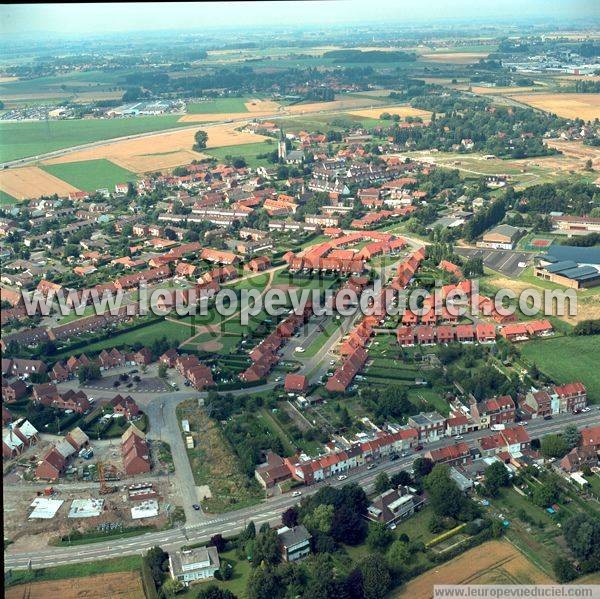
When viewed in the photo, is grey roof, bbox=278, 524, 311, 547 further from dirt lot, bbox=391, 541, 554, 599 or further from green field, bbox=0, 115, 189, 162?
green field, bbox=0, 115, 189, 162

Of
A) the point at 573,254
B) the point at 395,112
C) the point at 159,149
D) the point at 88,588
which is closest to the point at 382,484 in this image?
the point at 88,588

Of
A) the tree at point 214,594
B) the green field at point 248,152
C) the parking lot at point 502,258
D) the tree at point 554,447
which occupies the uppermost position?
the green field at point 248,152

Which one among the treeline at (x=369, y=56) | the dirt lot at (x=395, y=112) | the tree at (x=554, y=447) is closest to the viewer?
the tree at (x=554, y=447)

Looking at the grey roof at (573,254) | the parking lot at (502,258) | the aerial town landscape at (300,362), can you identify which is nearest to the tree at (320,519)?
the aerial town landscape at (300,362)

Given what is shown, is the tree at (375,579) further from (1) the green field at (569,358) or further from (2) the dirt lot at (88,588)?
(1) the green field at (569,358)

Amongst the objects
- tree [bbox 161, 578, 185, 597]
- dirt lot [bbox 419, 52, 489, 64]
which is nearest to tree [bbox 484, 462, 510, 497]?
tree [bbox 161, 578, 185, 597]

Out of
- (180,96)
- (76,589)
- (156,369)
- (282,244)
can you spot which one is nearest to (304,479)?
(76,589)

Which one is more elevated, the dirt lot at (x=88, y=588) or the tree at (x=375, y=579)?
the tree at (x=375, y=579)
